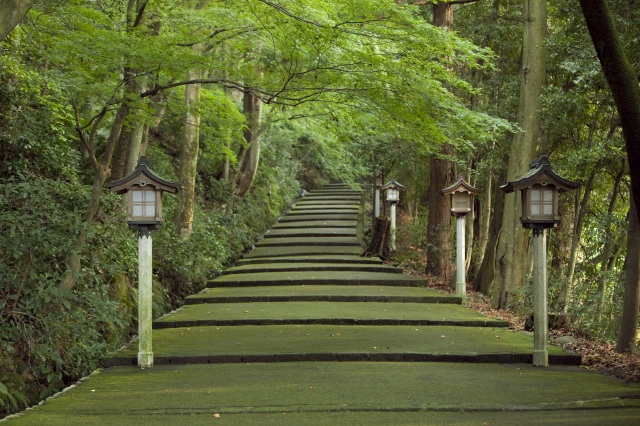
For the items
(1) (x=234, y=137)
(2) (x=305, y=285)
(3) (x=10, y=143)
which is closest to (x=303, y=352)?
(3) (x=10, y=143)

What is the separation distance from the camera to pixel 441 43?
9.43 m

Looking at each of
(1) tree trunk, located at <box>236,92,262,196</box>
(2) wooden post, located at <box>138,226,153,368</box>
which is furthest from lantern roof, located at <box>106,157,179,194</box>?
(1) tree trunk, located at <box>236,92,262,196</box>

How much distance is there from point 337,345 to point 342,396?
2352 millimetres

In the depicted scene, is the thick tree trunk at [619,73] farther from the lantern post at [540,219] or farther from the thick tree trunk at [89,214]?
the thick tree trunk at [89,214]

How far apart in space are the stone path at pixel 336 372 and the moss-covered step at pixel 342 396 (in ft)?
0.05

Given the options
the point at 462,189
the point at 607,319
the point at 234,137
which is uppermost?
the point at 234,137

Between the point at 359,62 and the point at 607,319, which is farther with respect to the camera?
the point at 607,319

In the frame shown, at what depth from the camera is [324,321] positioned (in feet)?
35.3

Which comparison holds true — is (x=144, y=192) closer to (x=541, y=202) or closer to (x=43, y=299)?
(x=43, y=299)

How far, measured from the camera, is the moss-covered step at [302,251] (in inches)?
747

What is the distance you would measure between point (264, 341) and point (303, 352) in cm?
100

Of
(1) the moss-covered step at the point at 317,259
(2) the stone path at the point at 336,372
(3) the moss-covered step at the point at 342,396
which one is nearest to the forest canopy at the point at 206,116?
(2) the stone path at the point at 336,372

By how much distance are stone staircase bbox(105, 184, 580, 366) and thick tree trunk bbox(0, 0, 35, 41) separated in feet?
13.9

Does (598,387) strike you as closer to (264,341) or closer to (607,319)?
(264,341)
